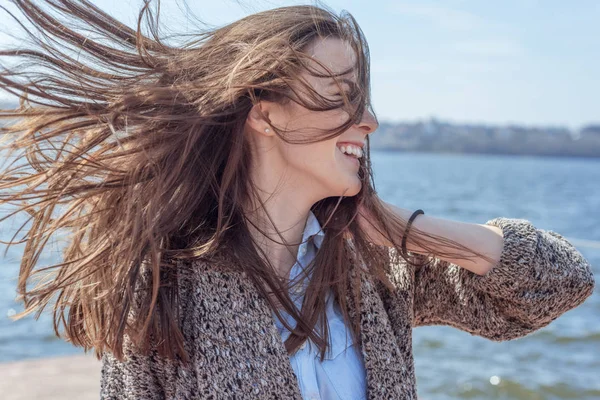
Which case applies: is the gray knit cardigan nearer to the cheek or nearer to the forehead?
the cheek

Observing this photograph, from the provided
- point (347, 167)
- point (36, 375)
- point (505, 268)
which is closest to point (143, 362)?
point (347, 167)

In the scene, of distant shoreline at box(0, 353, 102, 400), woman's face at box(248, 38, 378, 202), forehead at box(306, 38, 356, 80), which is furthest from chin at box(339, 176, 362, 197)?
distant shoreline at box(0, 353, 102, 400)

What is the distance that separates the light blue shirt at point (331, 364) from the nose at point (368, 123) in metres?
0.38

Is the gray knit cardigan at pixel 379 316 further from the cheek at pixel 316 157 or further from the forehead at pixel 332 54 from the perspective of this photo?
the forehead at pixel 332 54

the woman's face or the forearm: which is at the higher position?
the woman's face

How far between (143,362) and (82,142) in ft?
1.75

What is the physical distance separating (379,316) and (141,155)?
2.25ft

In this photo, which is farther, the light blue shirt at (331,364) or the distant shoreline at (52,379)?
the distant shoreline at (52,379)

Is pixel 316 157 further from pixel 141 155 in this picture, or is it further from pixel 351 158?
pixel 141 155

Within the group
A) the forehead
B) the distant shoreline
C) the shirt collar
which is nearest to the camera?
the forehead

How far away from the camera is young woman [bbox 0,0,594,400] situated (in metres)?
1.60

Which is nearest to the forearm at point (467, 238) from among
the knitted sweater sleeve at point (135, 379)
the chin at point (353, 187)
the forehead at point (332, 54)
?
the chin at point (353, 187)

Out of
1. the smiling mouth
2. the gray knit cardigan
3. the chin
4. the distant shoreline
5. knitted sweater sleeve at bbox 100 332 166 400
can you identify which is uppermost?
the smiling mouth

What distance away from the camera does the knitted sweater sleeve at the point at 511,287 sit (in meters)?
1.76
